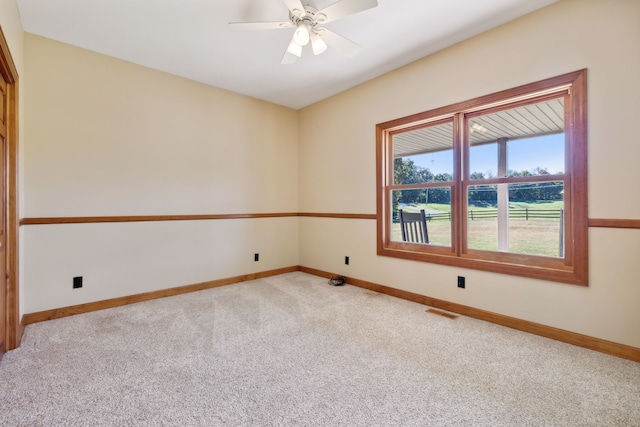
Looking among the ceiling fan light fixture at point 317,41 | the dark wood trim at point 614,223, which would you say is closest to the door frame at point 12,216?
the ceiling fan light fixture at point 317,41

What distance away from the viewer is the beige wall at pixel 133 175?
8.73 feet

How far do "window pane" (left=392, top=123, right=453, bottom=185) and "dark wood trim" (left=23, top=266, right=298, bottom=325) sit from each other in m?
2.42

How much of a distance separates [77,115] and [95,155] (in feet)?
1.29

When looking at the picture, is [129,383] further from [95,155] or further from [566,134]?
[566,134]

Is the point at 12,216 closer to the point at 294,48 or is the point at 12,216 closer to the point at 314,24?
the point at 294,48

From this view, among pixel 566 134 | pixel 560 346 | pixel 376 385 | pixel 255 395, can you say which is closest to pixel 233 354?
pixel 255 395

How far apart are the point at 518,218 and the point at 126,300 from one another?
12.9ft

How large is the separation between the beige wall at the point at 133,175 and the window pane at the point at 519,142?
276cm

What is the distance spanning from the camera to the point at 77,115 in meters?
2.80

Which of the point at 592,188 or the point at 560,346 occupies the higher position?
the point at 592,188

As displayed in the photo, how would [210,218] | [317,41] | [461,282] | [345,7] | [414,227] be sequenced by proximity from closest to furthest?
[345,7], [317,41], [461,282], [414,227], [210,218]

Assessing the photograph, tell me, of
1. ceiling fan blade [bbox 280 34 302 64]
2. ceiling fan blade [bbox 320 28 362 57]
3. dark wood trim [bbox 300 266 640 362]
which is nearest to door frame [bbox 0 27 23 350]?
ceiling fan blade [bbox 280 34 302 64]

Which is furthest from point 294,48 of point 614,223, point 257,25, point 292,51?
point 614,223

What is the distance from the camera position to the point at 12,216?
207 centimetres
